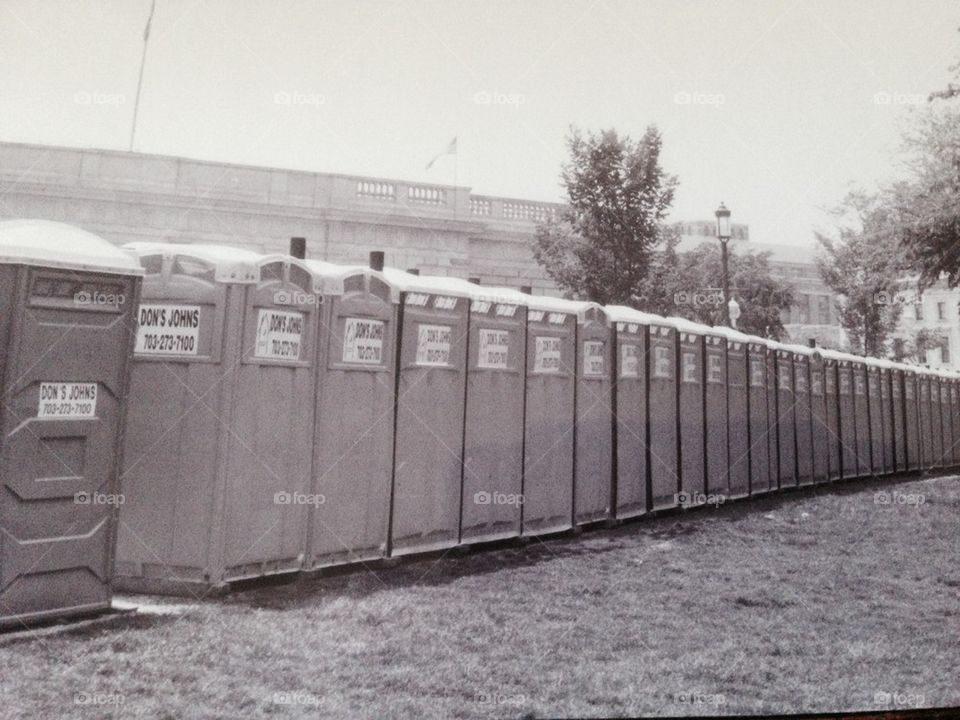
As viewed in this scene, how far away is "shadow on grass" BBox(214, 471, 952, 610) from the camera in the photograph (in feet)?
16.8

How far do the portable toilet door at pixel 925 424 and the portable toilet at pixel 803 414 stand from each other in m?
7.11

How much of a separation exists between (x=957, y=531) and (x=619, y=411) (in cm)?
395

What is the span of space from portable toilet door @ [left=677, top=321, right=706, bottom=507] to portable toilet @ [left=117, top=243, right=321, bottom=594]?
18.8 feet

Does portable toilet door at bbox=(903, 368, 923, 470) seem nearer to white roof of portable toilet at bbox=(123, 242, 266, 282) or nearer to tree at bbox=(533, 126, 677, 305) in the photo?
tree at bbox=(533, 126, 677, 305)

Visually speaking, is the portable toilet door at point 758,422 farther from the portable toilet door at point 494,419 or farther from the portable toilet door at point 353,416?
the portable toilet door at point 353,416

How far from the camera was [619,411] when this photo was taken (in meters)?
8.46

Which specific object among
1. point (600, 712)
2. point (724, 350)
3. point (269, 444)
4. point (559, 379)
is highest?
point (724, 350)

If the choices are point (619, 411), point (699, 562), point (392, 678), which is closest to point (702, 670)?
point (392, 678)

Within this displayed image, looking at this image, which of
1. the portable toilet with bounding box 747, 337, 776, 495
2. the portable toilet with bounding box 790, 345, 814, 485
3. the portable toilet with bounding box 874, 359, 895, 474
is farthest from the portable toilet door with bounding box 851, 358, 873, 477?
the portable toilet with bounding box 747, 337, 776, 495

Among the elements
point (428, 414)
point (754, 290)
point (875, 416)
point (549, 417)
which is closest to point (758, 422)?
point (549, 417)

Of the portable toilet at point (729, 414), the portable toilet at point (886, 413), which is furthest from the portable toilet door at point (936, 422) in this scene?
the portable toilet at point (729, 414)

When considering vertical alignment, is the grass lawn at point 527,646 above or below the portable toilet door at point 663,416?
below

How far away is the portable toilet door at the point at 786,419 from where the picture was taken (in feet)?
40.0

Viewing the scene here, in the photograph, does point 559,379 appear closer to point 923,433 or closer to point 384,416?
point 384,416
